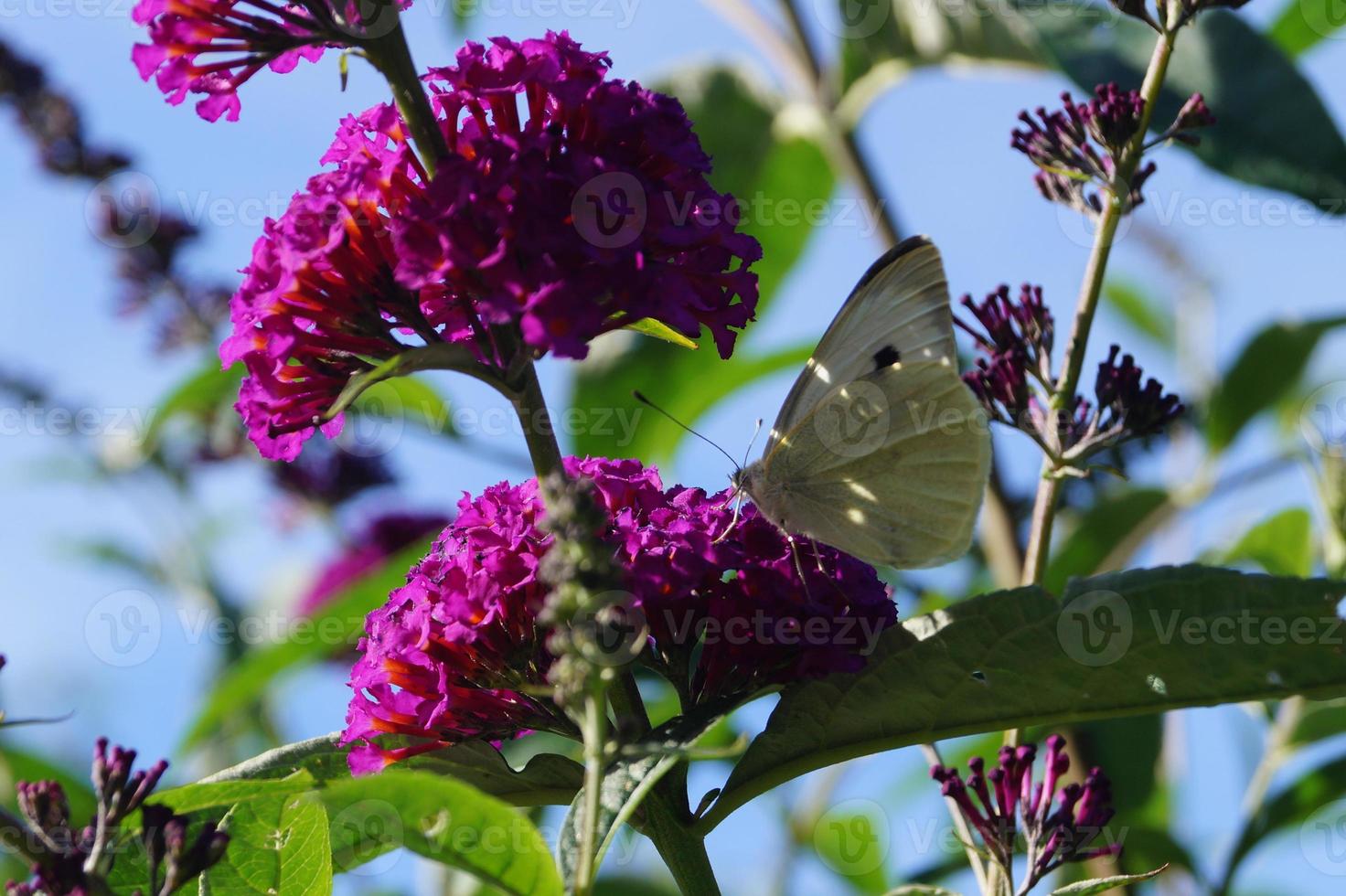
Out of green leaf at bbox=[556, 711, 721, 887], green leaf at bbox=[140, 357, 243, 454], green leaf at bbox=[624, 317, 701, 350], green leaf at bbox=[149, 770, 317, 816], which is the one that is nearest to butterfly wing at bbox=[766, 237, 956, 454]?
green leaf at bbox=[624, 317, 701, 350]

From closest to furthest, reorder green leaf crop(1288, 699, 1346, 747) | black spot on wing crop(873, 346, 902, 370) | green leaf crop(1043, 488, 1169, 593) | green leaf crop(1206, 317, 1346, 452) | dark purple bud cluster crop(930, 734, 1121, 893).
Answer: dark purple bud cluster crop(930, 734, 1121, 893), black spot on wing crop(873, 346, 902, 370), green leaf crop(1288, 699, 1346, 747), green leaf crop(1206, 317, 1346, 452), green leaf crop(1043, 488, 1169, 593)

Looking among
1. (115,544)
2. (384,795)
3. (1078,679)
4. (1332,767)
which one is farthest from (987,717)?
(115,544)

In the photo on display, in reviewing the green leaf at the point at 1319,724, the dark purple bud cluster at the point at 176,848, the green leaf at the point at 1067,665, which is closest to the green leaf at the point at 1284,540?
the green leaf at the point at 1319,724

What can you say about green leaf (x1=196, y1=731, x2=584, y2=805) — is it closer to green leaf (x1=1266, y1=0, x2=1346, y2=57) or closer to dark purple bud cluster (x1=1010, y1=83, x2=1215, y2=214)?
dark purple bud cluster (x1=1010, y1=83, x2=1215, y2=214)

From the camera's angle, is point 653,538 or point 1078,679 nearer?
point 1078,679

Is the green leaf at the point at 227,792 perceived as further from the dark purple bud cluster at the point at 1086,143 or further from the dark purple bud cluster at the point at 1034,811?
the dark purple bud cluster at the point at 1086,143

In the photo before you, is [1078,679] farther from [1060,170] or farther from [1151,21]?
[1151,21]
